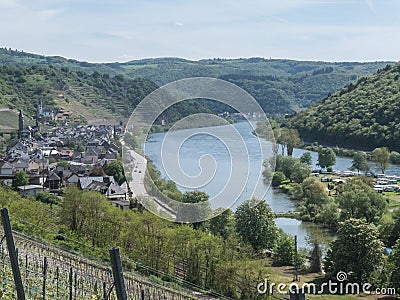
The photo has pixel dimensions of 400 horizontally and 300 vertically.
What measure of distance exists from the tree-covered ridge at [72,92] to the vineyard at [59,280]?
121ft

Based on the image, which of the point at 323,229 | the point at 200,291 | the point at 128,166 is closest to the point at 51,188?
the point at 128,166

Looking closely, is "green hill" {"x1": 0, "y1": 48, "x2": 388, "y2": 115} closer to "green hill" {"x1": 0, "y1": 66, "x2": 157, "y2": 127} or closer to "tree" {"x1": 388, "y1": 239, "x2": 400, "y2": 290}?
"green hill" {"x1": 0, "y1": 66, "x2": 157, "y2": 127}

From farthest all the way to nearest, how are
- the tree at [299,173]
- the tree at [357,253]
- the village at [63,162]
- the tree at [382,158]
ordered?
the tree at [382,158]
the tree at [299,173]
the village at [63,162]
the tree at [357,253]

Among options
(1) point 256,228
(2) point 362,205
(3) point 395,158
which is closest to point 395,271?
(1) point 256,228

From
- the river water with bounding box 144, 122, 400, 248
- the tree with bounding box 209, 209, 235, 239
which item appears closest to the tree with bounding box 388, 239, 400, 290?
the river water with bounding box 144, 122, 400, 248

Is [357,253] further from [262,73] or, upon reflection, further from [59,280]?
[262,73]

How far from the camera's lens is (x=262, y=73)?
96625mm

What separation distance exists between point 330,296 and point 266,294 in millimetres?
1402

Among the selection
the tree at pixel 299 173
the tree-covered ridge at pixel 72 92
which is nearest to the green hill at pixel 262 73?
the tree-covered ridge at pixel 72 92

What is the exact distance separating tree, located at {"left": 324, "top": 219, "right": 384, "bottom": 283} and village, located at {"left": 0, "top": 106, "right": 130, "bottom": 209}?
708cm

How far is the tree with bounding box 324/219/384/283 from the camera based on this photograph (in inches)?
371

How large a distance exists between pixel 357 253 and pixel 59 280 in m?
5.85

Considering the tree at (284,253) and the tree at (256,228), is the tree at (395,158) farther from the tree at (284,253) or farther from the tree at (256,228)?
the tree at (284,253)

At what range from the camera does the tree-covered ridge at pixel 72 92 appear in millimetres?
46281
